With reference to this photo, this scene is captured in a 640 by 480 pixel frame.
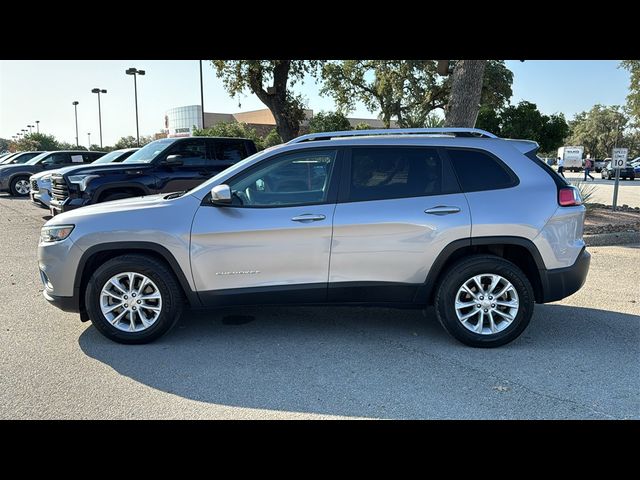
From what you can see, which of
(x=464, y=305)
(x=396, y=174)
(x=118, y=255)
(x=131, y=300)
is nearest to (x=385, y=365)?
(x=464, y=305)

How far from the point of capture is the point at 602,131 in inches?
3381

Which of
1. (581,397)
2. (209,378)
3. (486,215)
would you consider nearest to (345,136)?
(486,215)

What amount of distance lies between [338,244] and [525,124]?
29.7 meters

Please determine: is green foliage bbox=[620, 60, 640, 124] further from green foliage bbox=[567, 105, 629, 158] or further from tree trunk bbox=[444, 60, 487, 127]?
green foliage bbox=[567, 105, 629, 158]

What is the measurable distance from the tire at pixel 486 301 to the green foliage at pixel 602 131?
296 feet

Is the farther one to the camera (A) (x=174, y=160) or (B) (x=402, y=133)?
(A) (x=174, y=160)

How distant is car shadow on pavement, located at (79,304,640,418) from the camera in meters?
3.45

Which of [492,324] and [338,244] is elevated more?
[338,244]

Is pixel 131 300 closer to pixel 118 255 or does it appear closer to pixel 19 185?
pixel 118 255

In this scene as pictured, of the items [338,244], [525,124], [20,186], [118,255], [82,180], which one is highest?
[525,124]

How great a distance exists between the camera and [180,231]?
4.38 meters

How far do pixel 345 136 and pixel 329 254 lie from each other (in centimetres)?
119

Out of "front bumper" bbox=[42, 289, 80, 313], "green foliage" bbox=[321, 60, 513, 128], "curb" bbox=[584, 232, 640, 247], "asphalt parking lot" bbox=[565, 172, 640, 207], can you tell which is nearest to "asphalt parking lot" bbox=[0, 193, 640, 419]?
"front bumper" bbox=[42, 289, 80, 313]
